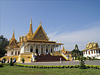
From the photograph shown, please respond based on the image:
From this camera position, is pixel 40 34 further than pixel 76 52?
No

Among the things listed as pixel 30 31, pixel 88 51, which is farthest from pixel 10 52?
pixel 88 51

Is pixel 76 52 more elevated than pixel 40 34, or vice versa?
pixel 40 34

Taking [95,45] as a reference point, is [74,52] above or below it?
below

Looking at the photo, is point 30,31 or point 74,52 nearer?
point 74,52

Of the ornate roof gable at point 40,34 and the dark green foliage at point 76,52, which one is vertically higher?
the ornate roof gable at point 40,34

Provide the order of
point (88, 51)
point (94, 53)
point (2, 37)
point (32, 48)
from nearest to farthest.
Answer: point (32, 48) < point (94, 53) < point (88, 51) < point (2, 37)

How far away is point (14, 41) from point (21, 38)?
3923 mm

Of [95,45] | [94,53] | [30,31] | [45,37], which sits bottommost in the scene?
[94,53]

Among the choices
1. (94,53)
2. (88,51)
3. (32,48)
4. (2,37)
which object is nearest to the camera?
(32,48)

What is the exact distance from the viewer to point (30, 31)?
48.7m

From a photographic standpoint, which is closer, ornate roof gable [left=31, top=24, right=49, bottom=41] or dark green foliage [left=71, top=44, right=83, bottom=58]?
ornate roof gable [left=31, top=24, right=49, bottom=41]

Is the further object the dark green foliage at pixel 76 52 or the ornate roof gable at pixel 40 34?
the dark green foliage at pixel 76 52

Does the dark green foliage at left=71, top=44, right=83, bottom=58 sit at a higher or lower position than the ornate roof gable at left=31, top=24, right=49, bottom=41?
lower

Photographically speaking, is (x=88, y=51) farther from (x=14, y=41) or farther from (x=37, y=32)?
(x=14, y=41)
